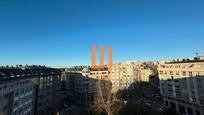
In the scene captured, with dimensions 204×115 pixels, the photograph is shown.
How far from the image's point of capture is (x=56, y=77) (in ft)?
236

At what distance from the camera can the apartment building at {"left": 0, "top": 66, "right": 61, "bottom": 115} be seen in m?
38.1

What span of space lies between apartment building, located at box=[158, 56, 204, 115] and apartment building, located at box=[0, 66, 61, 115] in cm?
4307

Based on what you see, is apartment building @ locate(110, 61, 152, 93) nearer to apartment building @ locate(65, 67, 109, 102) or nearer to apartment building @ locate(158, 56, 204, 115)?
apartment building @ locate(65, 67, 109, 102)

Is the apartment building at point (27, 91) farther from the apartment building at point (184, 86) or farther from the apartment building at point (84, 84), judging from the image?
the apartment building at point (184, 86)

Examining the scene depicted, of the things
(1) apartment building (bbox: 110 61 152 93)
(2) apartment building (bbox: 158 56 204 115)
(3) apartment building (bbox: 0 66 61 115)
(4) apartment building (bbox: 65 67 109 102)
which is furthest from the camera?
(1) apartment building (bbox: 110 61 152 93)

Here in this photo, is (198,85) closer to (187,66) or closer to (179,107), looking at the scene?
(187,66)

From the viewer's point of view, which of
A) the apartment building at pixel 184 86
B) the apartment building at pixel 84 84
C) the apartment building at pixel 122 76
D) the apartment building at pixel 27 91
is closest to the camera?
the apartment building at pixel 27 91

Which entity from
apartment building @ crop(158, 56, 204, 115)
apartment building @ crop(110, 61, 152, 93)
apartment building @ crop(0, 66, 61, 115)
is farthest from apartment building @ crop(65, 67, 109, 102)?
apartment building @ crop(158, 56, 204, 115)

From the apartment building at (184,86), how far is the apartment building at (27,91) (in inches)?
1696

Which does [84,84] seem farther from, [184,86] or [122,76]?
[184,86]

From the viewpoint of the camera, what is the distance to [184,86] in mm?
53000

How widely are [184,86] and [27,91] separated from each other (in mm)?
47661

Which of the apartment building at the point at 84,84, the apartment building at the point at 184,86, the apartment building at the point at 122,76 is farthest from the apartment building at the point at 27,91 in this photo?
the apartment building at the point at 184,86

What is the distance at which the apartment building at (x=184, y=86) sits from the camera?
157 feet
